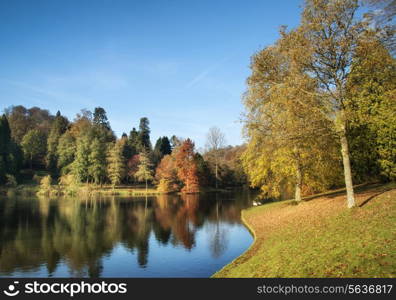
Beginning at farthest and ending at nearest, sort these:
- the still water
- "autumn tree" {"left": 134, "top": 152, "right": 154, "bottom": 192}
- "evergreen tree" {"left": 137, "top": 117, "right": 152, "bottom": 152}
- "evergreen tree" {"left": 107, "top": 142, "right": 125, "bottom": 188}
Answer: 1. "evergreen tree" {"left": 137, "top": 117, "right": 152, "bottom": 152}
2. "autumn tree" {"left": 134, "top": 152, "right": 154, "bottom": 192}
3. "evergreen tree" {"left": 107, "top": 142, "right": 125, "bottom": 188}
4. the still water

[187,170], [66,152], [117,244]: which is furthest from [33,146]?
[117,244]

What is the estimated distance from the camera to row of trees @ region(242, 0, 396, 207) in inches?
611

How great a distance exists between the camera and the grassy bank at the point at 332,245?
9109 mm

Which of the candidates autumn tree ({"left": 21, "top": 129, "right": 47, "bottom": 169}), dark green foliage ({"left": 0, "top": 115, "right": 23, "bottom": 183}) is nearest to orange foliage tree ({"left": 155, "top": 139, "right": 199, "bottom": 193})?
dark green foliage ({"left": 0, "top": 115, "right": 23, "bottom": 183})

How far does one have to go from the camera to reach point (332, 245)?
11.6 metres

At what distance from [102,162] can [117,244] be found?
180ft

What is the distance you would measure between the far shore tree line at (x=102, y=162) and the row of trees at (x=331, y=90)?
160ft

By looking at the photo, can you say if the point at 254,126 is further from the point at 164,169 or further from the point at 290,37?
the point at 164,169

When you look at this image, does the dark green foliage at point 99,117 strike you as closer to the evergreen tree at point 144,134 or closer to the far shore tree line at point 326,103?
the evergreen tree at point 144,134

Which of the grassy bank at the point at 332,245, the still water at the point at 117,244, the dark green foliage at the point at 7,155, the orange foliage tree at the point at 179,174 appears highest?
the dark green foliage at the point at 7,155

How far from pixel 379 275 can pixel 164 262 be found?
11622 millimetres

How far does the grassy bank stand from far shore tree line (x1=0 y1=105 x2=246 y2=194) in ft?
174

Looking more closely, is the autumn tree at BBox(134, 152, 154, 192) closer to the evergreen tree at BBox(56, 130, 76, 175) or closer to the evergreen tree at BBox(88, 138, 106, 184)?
the evergreen tree at BBox(88, 138, 106, 184)

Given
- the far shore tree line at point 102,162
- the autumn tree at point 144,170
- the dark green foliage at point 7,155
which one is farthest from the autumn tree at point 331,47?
the dark green foliage at point 7,155
